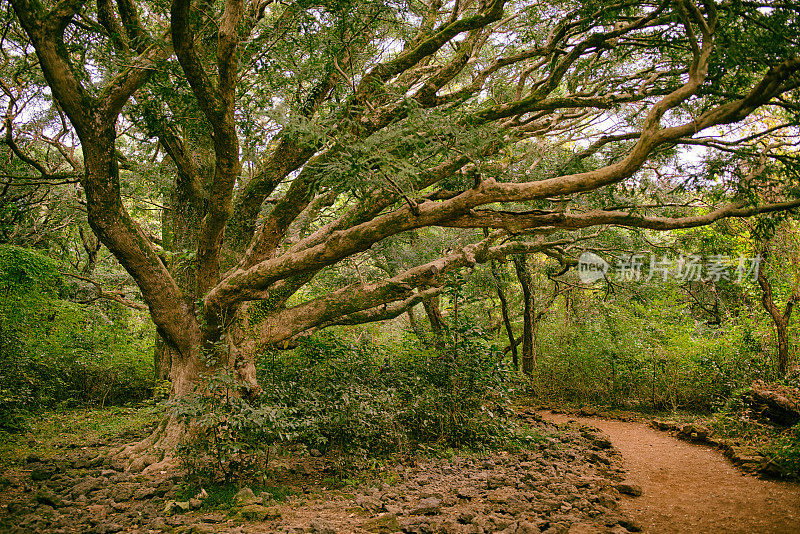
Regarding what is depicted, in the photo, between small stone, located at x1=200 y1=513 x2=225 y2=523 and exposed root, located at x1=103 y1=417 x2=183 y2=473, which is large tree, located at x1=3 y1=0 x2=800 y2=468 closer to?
exposed root, located at x1=103 y1=417 x2=183 y2=473

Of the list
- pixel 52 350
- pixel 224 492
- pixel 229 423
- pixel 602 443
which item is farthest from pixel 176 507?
pixel 52 350

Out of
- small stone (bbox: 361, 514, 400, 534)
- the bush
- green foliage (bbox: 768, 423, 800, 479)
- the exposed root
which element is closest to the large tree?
the exposed root

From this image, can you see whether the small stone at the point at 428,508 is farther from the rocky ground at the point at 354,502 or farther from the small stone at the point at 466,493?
the small stone at the point at 466,493

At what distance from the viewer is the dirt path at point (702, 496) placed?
3.58 m

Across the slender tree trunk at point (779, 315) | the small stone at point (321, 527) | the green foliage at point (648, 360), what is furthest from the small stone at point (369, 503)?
the green foliage at point (648, 360)

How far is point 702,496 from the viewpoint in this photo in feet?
14.4

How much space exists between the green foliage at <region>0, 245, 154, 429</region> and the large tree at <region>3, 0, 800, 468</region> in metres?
2.95

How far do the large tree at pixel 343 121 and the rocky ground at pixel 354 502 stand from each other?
3.39 ft

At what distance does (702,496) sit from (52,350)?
34.5 feet

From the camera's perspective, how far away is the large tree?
3.82m

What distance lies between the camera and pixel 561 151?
945 centimetres

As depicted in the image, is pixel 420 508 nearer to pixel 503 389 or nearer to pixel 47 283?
pixel 503 389

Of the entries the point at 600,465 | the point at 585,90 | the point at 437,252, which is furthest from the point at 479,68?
the point at 600,465

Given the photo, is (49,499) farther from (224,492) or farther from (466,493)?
(466,493)
